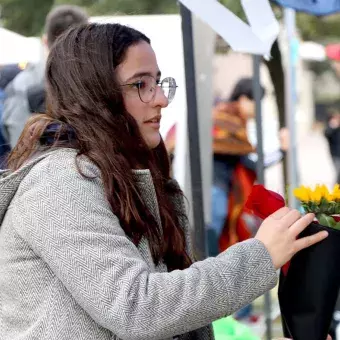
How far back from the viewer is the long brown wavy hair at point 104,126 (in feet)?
5.49

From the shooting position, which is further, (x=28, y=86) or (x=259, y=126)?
(x=259, y=126)

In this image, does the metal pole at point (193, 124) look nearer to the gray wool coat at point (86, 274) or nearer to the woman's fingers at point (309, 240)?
the woman's fingers at point (309, 240)

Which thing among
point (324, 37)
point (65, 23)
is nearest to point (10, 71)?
point (65, 23)

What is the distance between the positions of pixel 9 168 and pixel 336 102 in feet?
80.0

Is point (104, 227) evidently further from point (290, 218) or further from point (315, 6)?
point (315, 6)

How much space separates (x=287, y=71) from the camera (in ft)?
20.1

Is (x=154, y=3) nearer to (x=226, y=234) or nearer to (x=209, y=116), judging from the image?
(x=226, y=234)

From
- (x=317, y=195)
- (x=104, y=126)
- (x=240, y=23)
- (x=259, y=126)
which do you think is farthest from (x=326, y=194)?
(x=259, y=126)

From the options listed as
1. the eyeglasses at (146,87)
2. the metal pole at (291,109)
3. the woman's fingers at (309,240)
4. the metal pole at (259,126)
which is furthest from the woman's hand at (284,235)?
the metal pole at (291,109)

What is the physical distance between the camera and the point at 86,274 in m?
1.54

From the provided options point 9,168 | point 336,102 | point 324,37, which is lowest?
point 336,102

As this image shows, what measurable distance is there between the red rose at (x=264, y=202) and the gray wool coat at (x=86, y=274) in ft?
0.53

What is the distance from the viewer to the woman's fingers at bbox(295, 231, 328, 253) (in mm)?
1703

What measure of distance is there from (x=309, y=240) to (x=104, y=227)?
416 millimetres
